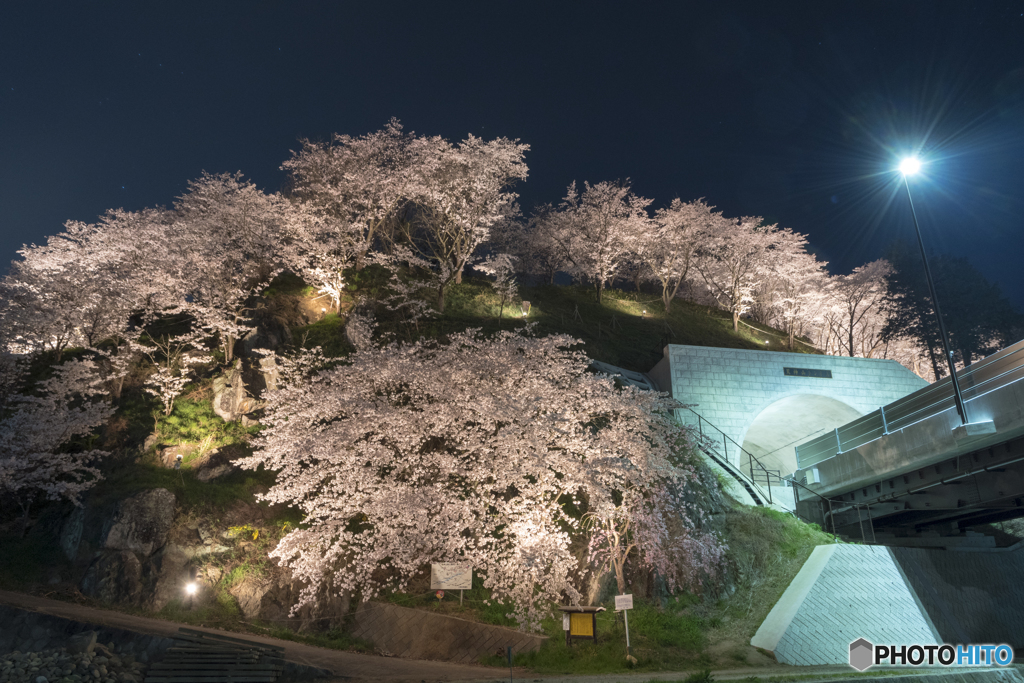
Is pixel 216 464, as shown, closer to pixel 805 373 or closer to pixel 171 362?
pixel 171 362

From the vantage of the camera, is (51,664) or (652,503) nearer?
(51,664)

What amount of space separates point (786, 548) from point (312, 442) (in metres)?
16.6

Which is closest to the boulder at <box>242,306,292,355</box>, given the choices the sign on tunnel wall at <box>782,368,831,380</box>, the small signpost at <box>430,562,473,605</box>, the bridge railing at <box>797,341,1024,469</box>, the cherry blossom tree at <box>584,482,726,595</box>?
the small signpost at <box>430,562,473,605</box>

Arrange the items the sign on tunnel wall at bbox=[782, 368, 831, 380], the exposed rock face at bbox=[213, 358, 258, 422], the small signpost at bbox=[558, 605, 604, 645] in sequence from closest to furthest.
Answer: the small signpost at bbox=[558, 605, 604, 645]
the exposed rock face at bbox=[213, 358, 258, 422]
the sign on tunnel wall at bbox=[782, 368, 831, 380]

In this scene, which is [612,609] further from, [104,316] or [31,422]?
[104,316]

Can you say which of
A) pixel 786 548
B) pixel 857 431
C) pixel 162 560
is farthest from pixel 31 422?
pixel 857 431

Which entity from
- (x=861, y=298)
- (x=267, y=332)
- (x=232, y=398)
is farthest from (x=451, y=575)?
(x=861, y=298)

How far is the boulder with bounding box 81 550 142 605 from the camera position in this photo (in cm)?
1762

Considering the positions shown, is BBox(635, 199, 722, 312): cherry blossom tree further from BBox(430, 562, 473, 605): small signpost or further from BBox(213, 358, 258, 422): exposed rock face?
BBox(430, 562, 473, 605): small signpost

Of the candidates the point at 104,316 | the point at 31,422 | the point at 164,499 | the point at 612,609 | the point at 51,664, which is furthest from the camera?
the point at 104,316

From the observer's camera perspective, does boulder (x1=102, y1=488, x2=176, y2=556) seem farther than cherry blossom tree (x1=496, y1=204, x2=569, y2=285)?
No

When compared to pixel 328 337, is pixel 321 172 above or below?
above

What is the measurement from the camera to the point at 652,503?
17953 millimetres

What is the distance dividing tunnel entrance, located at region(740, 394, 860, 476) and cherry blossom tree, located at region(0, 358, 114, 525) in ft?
97.4
